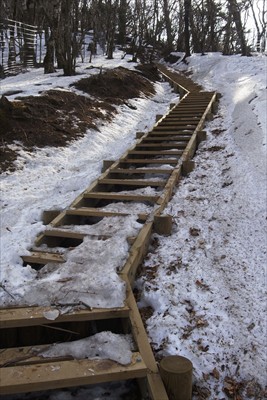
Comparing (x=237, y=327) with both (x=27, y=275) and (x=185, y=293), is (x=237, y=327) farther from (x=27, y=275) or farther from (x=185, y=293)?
(x=27, y=275)

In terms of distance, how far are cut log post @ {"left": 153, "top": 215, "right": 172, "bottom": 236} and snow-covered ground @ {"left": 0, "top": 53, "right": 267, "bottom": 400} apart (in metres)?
0.11

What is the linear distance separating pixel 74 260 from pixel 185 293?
1073 millimetres

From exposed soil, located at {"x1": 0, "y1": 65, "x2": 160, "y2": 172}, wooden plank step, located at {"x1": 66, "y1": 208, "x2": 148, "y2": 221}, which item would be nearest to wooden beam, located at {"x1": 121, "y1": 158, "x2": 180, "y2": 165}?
exposed soil, located at {"x1": 0, "y1": 65, "x2": 160, "y2": 172}

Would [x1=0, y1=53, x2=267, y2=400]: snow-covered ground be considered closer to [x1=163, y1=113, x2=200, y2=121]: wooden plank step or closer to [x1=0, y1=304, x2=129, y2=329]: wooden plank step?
[x1=0, y1=304, x2=129, y2=329]: wooden plank step

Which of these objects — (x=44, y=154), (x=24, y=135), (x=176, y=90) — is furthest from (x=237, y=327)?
(x=176, y=90)

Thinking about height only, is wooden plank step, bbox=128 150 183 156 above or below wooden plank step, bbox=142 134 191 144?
below

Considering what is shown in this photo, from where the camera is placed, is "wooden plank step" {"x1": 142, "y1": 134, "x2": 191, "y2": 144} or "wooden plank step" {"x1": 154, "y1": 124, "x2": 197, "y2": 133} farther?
"wooden plank step" {"x1": 154, "y1": 124, "x2": 197, "y2": 133}

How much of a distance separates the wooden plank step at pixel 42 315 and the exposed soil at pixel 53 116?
3.84 metres

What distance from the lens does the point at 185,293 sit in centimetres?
347

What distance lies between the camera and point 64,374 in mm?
2441

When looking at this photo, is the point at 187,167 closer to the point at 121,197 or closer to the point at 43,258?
the point at 121,197

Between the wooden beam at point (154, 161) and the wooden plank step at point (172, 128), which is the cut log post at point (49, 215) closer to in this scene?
the wooden beam at point (154, 161)

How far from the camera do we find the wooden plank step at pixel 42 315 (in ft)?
9.33

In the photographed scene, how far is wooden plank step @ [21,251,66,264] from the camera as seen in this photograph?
3696 millimetres
